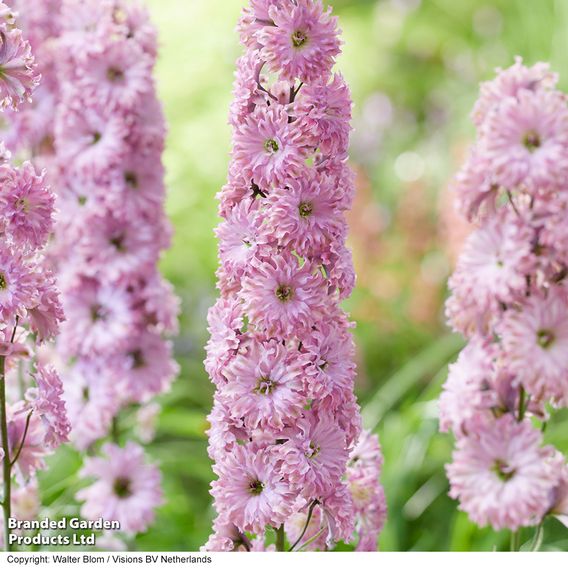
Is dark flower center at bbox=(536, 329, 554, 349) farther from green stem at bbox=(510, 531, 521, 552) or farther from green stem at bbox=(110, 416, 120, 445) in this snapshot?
green stem at bbox=(110, 416, 120, 445)

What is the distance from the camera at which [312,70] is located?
5.39 ft

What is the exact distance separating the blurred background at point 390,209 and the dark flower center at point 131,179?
766mm

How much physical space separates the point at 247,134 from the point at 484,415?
66cm

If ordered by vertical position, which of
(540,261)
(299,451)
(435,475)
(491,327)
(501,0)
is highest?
(501,0)

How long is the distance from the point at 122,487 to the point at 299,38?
1.48 metres

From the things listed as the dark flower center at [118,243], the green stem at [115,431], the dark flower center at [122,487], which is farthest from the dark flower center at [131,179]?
the dark flower center at [122,487]

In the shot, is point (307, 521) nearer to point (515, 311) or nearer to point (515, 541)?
point (515, 541)

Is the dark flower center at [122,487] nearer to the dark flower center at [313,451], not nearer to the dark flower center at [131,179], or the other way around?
the dark flower center at [131,179]

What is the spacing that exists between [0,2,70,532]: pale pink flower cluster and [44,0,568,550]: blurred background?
3.39 feet

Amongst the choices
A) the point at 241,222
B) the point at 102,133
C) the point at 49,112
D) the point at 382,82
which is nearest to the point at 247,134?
the point at 241,222

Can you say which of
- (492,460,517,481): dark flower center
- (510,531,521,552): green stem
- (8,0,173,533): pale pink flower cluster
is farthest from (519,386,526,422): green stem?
(8,0,173,533): pale pink flower cluster

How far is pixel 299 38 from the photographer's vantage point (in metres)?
1.65
